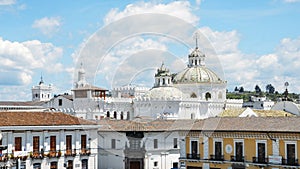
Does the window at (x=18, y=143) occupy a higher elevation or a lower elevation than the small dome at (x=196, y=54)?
lower

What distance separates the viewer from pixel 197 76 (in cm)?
7056

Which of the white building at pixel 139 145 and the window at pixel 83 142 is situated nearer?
the window at pixel 83 142

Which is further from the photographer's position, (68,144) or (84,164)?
(84,164)

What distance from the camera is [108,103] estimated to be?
66.2 metres

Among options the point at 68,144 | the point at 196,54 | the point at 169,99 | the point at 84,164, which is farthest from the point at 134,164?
the point at 196,54

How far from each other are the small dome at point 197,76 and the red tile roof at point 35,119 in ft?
99.6

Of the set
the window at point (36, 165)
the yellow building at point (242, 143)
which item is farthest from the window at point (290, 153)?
the window at point (36, 165)

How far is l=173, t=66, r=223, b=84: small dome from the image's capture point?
70.5 m

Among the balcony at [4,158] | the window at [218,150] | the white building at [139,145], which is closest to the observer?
the balcony at [4,158]

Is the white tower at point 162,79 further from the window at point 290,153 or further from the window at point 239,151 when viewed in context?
the window at point 290,153

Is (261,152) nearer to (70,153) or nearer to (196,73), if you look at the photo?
(70,153)

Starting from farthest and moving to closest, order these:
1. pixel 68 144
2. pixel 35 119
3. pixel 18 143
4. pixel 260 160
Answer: pixel 68 144 → pixel 35 119 → pixel 18 143 → pixel 260 160

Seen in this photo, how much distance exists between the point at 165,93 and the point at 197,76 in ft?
24.9

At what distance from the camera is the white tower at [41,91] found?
131750 mm
